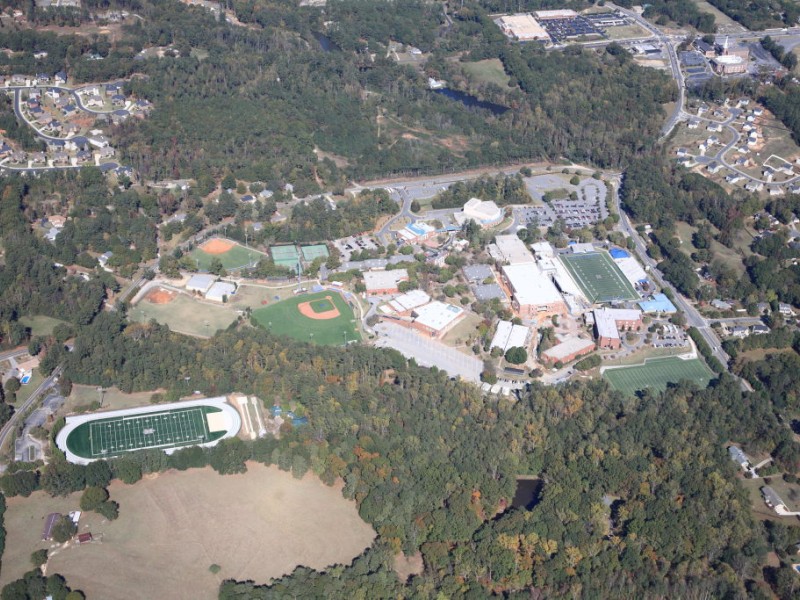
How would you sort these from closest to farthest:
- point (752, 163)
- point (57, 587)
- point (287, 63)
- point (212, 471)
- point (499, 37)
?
point (57, 587), point (212, 471), point (752, 163), point (287, 63), point (499, 37)

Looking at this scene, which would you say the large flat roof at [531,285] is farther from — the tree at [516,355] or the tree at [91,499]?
the tree at [91,499]

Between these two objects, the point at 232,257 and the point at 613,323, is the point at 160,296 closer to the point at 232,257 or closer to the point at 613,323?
the point at 232,257

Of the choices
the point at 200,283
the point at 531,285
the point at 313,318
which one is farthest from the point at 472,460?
the point at 200,283

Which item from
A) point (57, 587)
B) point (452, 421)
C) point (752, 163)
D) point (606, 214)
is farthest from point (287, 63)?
point (57, 587)

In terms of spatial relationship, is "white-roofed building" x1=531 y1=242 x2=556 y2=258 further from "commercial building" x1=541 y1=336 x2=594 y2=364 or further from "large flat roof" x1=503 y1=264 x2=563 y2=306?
"commercial building" x1=541 y1=336 x2=594 y2=364

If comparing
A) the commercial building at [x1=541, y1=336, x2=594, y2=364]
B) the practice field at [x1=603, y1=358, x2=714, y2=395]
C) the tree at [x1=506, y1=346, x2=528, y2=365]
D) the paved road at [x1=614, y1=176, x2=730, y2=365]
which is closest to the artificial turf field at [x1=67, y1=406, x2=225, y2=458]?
the tree at [x1=506, y1=346, x2=528, y2=365]

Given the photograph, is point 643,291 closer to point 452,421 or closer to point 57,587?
point 452,421
